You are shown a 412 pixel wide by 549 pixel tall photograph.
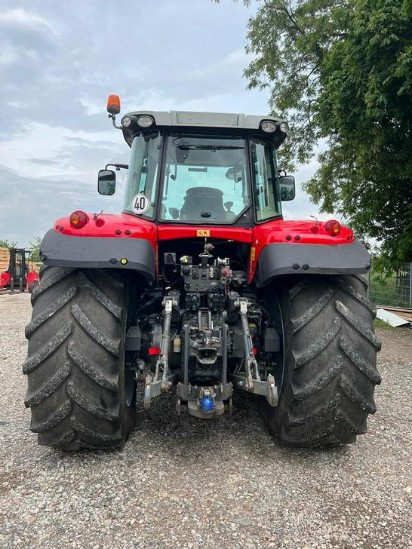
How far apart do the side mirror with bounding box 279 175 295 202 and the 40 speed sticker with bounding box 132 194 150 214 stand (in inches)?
56.8

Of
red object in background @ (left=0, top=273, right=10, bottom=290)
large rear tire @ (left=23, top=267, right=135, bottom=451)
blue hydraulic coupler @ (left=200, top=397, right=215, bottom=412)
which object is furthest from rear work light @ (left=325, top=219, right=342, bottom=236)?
red object in background @ (left=0, top=273, right=10, bottom=290)

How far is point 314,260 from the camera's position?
114 inches

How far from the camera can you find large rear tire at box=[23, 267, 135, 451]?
2814mm

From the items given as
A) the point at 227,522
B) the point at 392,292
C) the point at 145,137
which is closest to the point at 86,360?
the point at 227,522

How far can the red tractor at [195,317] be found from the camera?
2855 millimetres

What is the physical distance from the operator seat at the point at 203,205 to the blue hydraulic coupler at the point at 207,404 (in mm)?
1349

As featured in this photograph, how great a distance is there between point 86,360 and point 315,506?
61.3 inches

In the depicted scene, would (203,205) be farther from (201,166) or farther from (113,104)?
(113,104)

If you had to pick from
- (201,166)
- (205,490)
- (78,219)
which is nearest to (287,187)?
(201,166)

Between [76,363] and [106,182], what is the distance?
2236mm

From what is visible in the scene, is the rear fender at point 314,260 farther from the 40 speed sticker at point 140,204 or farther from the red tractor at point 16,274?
the red tractor at point 16,274

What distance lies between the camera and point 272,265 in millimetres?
2969

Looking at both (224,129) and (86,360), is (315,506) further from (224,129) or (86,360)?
(224,129)

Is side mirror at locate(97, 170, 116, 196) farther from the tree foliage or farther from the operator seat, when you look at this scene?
the tree foliage
